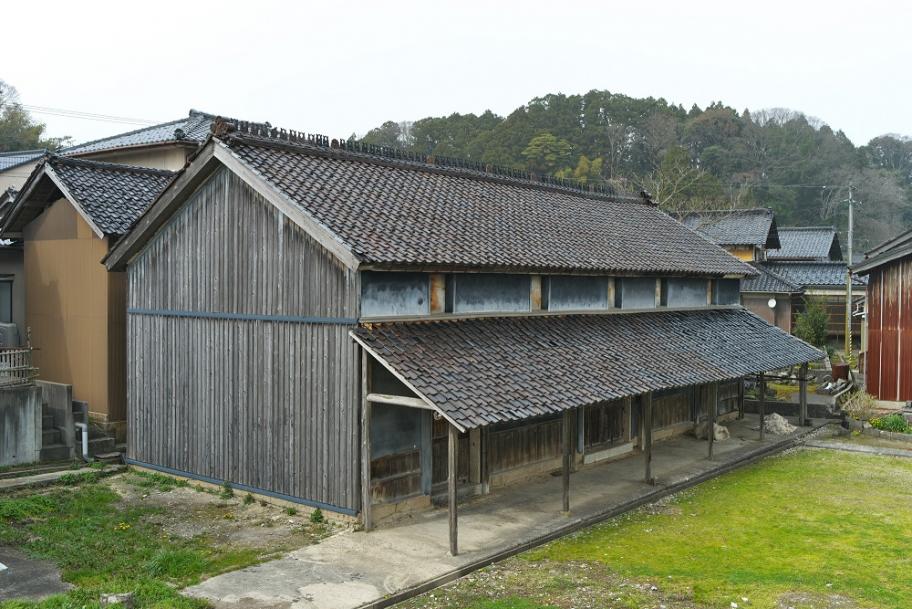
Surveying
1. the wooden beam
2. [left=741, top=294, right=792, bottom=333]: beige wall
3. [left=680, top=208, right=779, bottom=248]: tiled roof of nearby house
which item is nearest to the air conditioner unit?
the wooden beam

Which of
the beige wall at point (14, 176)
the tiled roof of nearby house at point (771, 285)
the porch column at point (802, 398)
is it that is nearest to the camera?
the porch column at point (802, 398)

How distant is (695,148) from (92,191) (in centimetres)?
6952

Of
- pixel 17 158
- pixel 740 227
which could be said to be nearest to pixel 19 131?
pixel 17 158

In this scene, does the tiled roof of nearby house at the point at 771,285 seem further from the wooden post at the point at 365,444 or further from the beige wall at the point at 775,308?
the wooden post at the point at 365,444

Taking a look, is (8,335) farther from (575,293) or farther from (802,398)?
(802,398)

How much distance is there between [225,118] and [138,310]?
5218 millimetres

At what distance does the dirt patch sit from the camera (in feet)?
40.1

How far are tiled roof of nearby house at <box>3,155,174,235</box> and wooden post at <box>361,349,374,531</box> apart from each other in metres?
8.33

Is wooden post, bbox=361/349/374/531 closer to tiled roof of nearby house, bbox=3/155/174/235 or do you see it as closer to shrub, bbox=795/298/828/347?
tiled roof of nearby house, bbox=3/155/174/235

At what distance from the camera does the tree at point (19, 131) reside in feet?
170

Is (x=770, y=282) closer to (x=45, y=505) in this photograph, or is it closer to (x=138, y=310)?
(x=138, y=310)

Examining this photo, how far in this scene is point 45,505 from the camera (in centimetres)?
1379

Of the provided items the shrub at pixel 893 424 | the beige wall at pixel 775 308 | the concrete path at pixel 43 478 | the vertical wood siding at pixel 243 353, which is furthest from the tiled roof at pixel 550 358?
the beige wall at pixel 775 308

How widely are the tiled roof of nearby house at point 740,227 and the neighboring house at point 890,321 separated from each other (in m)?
15.3
